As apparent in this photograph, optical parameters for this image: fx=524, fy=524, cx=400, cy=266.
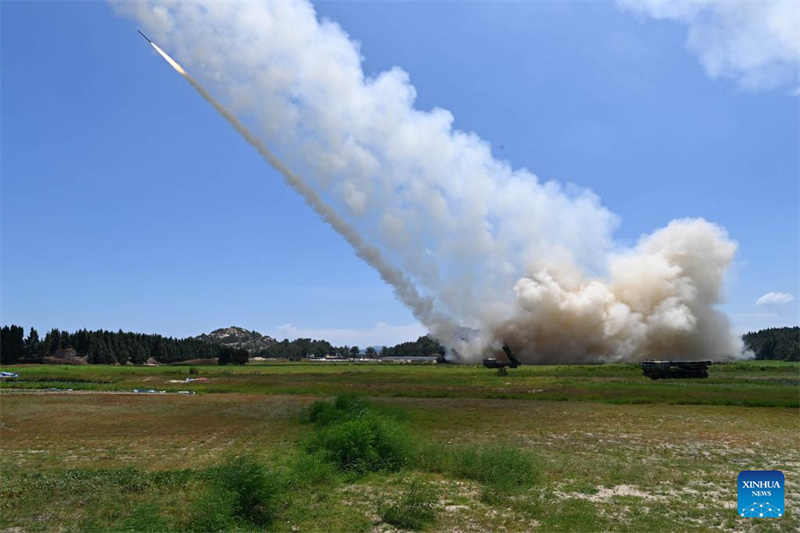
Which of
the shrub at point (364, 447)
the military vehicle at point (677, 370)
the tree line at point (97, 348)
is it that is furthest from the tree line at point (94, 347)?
the shrub at point (364, 447)

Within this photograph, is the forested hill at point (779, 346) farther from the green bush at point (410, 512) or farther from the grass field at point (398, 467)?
the green bush at point (410, 512)

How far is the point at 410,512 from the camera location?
13430 millimetres

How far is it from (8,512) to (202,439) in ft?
39.8

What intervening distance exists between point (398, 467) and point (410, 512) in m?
5.83

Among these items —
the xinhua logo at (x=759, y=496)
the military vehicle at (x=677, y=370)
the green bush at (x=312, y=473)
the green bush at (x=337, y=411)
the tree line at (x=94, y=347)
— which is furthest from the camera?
the tree line at (x=94, y=347)

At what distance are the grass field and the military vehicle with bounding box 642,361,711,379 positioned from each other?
27956 millimetres

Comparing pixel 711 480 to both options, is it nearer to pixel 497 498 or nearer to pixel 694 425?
pixel 497 498

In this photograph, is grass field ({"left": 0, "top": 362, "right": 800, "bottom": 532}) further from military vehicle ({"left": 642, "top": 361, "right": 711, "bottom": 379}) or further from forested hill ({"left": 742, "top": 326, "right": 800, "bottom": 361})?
forested hill ({"left": 742, "top": 326, "right": 800, "bottom": 361})

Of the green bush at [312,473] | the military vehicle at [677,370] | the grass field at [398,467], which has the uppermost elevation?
the military vehicle at [677,370]

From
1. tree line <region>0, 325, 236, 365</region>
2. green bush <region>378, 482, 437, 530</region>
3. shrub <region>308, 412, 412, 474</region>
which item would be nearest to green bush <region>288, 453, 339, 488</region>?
shrub <region>308, 412, 412, 474</region>

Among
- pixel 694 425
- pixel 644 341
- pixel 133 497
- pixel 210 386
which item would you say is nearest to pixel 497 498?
pixel 133 497

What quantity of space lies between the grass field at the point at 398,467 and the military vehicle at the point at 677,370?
27956mm

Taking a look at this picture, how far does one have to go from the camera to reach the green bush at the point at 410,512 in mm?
13109

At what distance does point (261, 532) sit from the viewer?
489 inches
